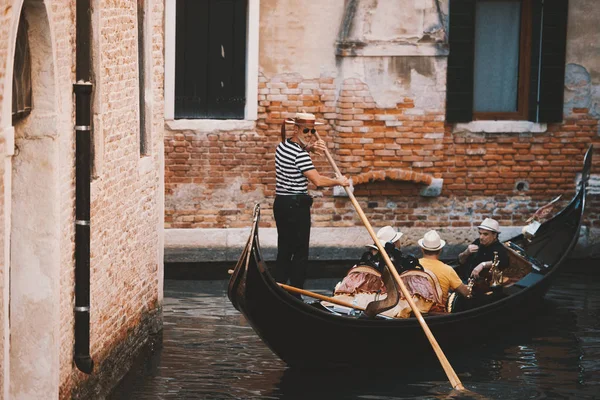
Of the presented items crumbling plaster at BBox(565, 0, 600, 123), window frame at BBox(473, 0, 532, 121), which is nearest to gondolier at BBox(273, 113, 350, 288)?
window frame at BBox(473, 0, 532, 121)

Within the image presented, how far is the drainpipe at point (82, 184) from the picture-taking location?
6246mm

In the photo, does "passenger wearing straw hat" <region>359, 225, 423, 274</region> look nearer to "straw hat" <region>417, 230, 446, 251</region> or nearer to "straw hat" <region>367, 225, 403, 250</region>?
"straw hat" <region>367, 225, 403, 250</region>

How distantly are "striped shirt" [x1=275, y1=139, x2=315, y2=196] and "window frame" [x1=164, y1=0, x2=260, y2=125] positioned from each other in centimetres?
249

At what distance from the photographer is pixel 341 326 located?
7.66 meters

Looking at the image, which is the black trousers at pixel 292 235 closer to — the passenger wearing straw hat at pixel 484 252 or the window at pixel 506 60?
the passenger wearing straw hat at pixel 484 252

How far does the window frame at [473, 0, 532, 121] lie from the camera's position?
11695 mm

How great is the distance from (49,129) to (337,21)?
5845mm

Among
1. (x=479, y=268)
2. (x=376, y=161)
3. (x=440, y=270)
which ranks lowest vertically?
(x=479, y=268)

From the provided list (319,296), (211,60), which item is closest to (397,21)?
(211,60)

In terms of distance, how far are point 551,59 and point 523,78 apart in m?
0.33

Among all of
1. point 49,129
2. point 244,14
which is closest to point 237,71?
point 244,14

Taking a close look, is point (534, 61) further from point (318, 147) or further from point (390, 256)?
point (390, 256)

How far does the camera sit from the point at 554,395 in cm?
754

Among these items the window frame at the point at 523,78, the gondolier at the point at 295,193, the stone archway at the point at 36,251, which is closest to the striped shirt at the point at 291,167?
the gondolier at the point at 295,193
